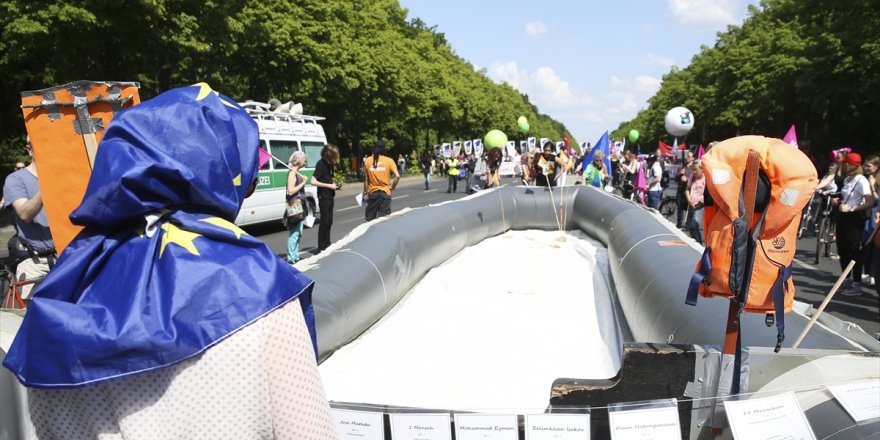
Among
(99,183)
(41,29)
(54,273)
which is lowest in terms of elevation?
(54,273)

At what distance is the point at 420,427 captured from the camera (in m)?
2.60

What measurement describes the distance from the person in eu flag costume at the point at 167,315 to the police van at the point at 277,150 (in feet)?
36.0

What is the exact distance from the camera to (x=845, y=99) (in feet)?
101

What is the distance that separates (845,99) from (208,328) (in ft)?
117

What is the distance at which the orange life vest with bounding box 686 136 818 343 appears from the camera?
8.34 feet

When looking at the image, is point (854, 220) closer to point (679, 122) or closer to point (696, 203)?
point (696, 203)

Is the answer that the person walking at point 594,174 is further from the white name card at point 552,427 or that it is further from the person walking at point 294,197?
the white name card at point 552,427

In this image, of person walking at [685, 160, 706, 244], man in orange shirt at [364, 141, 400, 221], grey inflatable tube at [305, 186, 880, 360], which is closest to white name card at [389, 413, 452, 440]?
grey inflatable tube at [305, 186, 880, 360]

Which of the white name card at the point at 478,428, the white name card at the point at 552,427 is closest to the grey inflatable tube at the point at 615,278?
the white name card at the point at 552,427

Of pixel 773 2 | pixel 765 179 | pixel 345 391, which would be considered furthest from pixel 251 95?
pixel 773 2

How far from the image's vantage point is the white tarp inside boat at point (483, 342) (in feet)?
14.8

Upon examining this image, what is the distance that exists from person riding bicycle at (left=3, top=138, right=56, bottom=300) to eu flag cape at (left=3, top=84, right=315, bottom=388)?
4161 mm

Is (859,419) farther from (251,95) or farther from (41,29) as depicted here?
(251,95)

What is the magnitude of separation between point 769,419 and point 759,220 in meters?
0.74
